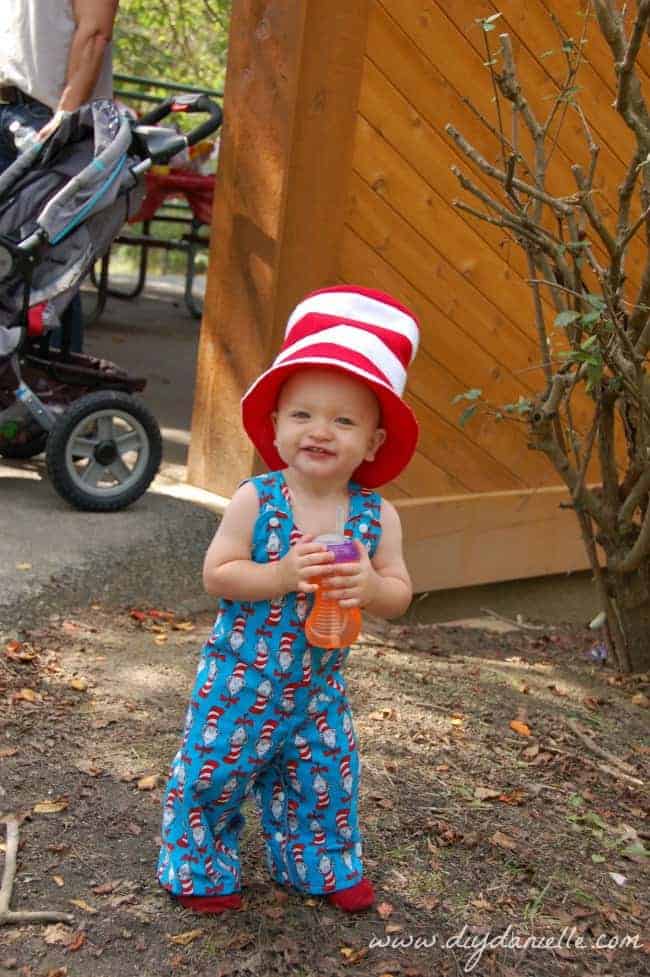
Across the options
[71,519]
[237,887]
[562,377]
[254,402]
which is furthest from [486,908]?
[71,519]

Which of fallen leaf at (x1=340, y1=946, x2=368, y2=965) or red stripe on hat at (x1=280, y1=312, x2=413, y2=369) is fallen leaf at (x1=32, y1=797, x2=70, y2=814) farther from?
red stripe on hat at (x1=280, y1=312, x2=413, y2=369)

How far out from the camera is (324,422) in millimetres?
2453

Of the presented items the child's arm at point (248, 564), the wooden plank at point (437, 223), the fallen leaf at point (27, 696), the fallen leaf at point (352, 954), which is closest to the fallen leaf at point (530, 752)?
the fallen leaf at point (352, 954)

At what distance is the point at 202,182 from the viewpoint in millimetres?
10188

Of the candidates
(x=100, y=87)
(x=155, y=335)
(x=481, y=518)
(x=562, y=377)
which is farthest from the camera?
(x=155, y=335)

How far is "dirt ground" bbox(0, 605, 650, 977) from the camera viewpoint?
263cm

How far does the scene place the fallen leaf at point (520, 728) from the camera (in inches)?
149

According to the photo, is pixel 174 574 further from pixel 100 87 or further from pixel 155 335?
pixel 155 335

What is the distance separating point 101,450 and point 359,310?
103 inches

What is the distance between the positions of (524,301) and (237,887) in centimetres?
353

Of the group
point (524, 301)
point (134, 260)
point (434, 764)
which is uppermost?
point (134, 260)

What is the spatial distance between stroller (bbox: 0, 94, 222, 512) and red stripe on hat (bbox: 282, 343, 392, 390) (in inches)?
100

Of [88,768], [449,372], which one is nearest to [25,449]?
[449,372]

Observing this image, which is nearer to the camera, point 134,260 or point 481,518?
point 481,518
